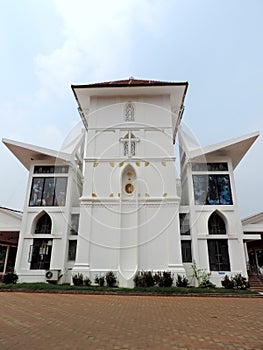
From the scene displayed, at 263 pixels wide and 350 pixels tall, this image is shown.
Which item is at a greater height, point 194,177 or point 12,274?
point 194,177

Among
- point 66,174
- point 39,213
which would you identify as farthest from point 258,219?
point 39,213

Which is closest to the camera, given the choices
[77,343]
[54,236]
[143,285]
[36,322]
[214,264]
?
[77,343]

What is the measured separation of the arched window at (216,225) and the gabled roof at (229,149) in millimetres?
3672

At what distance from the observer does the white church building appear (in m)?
12.7

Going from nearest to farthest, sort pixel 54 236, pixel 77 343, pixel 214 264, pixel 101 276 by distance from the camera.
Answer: pixel 77 343 → pixel 101 276 → pixel 214 264 → pixel 54 236

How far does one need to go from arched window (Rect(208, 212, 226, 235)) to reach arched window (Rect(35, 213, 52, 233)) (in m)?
9.60

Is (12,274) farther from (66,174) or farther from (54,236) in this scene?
(66,174)

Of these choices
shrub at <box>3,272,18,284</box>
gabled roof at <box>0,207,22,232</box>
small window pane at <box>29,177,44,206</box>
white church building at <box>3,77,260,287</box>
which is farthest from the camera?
small window pane at <box>29,177,44,206</box>

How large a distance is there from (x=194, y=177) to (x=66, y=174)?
8.10 meters

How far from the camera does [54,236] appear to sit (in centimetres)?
1381

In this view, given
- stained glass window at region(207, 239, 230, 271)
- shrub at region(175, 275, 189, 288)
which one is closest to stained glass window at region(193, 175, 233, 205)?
stained glass window at region(207, 239, 230, 271)

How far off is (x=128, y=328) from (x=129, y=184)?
391 inches

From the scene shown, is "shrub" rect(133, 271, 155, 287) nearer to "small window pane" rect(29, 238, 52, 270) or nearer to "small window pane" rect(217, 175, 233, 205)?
"small window pane" rect(29, 238, 52, 270)

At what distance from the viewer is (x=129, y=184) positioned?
14.2 metres
